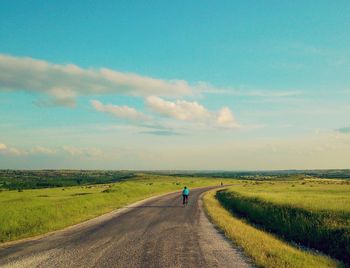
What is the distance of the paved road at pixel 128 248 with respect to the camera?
1305cm

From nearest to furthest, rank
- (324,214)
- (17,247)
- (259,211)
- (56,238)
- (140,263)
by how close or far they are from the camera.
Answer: (140,263) < (17,247) < (56,238) < (324,214) < (259,211)

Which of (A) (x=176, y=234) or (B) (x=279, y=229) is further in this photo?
Answer: (B) (x=279, y=229)

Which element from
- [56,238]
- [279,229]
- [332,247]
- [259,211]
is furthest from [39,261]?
[259,211]

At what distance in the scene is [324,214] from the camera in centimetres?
2170

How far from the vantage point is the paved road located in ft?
42.8

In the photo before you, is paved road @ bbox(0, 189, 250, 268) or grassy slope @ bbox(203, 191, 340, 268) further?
paved road @ bbox(0, 189, 250, 268)

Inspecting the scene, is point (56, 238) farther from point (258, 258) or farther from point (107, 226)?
point (258, 258)

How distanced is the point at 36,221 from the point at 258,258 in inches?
630

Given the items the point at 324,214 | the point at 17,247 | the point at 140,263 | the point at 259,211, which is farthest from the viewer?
the point at 259,211

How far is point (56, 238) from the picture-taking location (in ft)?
61.0

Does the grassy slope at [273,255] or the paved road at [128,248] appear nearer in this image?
the grassy slope at [273,255]

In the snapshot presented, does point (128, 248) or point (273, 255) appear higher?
A: point (273, 255)

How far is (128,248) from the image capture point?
15.5 meters

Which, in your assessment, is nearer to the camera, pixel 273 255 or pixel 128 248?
pixel 273 255
